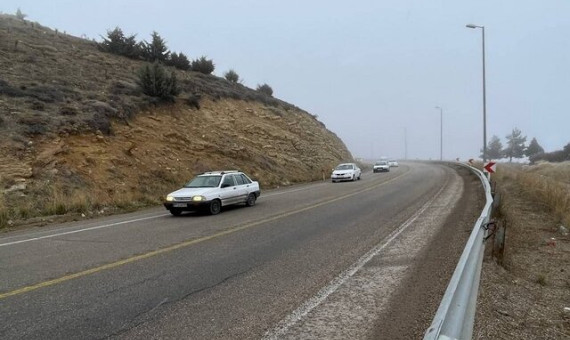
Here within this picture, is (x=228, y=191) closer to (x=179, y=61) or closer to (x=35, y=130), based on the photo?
(x=35, y=130)

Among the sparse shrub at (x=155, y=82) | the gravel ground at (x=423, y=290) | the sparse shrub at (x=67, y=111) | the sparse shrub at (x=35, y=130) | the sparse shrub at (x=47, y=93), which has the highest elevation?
the sparse shrub at (x=155, y=82)

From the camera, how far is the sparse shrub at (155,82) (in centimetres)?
2792

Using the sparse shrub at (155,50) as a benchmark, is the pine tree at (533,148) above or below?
below

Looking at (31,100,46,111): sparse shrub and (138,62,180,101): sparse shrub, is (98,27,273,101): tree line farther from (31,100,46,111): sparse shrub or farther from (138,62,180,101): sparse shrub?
(31,100,46,111): sparse shrub

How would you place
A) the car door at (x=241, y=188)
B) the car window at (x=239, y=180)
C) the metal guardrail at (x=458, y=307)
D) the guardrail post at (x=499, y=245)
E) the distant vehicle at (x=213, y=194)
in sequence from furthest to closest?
1. the car window at (x=239, y=180)
2. the car door at (x=241, y=188)
3. the distant vehicle at (x=213, y=194)
4. the guardrail post at (x=499, y=245)
5. the metal guardrail at (x=458, y=307)

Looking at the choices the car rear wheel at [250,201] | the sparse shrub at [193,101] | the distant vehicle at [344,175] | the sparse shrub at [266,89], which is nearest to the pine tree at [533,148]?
the sparse shrub at [266,89]

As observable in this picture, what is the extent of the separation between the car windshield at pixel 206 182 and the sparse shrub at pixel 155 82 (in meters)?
13.8

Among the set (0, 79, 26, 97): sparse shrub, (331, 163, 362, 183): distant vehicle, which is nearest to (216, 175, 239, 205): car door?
(0, 79, 26, 97): sparse shrub

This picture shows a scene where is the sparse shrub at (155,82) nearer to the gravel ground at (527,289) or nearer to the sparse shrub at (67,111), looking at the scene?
the sparse shrub at (67,111)

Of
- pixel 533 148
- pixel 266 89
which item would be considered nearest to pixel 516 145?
pixel 533 148

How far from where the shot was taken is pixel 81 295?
19.0ft

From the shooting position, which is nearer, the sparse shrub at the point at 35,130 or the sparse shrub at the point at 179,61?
the sparse shrub at the point at 35,130

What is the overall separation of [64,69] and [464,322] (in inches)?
1140

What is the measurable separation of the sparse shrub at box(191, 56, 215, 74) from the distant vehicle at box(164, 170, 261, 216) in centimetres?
2577
